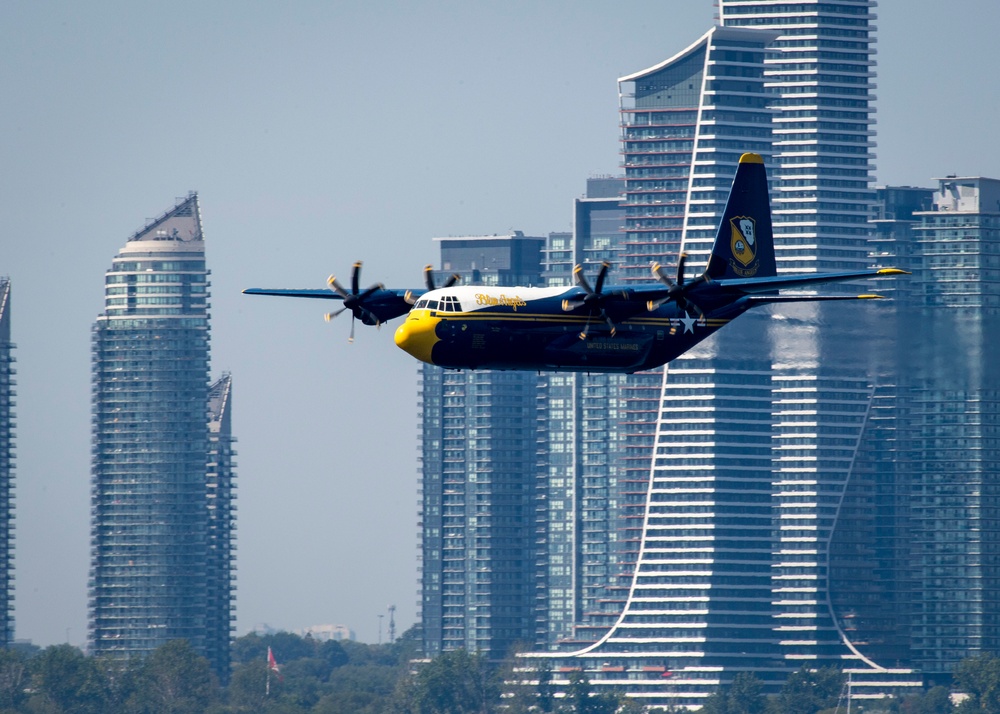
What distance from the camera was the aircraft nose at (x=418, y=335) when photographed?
235ft

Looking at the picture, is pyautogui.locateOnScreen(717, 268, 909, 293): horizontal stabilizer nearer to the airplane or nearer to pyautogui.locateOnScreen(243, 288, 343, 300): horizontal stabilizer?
the airplane

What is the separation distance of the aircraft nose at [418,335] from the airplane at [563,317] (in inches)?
1.5

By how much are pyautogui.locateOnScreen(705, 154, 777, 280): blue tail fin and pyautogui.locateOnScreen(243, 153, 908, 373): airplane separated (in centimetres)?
457

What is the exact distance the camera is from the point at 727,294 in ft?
252

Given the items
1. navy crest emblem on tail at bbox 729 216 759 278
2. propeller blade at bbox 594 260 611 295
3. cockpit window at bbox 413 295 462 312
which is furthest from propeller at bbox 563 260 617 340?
navy crest emblem on tail at bbox 729 216 759 278

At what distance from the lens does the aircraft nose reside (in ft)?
235

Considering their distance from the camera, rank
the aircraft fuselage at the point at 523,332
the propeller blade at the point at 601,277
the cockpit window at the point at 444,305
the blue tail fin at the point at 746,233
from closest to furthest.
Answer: the propeller blade at the point at 601,277 → the aircraft fuselage at the point at 523,332 → the cockpit window at the point at 444,305 → the blue tail fin at the point at 746,233

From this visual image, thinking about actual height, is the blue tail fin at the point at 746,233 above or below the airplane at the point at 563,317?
above

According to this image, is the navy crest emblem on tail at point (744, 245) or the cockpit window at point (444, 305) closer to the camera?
the cockpit window at point (444, 305)

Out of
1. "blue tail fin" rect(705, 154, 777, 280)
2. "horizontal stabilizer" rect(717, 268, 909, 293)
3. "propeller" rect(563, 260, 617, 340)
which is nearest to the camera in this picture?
"propeller" rect(563, 260, 617, 340)

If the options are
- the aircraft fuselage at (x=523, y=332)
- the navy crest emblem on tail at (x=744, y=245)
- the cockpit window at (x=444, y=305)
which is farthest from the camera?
the navy crest emblem on tail at (x=744, y=245)

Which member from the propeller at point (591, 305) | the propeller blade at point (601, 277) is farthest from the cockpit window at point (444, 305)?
the propeller blade at point (601, 277)

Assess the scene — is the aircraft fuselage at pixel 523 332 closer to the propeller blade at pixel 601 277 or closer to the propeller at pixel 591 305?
the propeller at pixel 591 305

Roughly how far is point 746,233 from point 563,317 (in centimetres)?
1515
